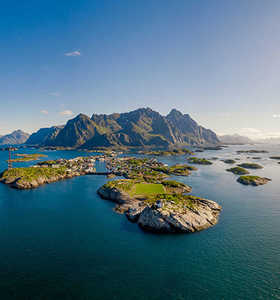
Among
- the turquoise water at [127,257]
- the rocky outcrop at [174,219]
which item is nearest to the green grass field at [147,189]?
the turquoise water at [127,257]

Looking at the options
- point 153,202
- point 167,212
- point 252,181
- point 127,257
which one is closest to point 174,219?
point 167,212

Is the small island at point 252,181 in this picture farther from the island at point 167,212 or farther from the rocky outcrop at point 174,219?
the rocky outcrop at point 174,219

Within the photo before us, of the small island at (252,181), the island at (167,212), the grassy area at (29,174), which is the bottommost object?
the small island at (252,181)

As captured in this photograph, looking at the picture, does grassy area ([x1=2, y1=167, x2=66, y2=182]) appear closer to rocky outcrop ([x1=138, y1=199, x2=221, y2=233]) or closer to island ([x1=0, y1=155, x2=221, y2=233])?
island ([x1=0, y1=155, x2=221, y2=233])

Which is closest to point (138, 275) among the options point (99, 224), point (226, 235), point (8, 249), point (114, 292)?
point (114, 292)

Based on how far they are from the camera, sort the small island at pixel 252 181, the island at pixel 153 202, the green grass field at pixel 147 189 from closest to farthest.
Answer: the island at pixel 153 202
the green grass field at pixel 147 189
the small island at pixel 252 181

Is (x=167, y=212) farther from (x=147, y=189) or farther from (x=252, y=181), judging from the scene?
(x=252, y=181)

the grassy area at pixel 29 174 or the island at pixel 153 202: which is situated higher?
the grassy area at pixel 29 174
